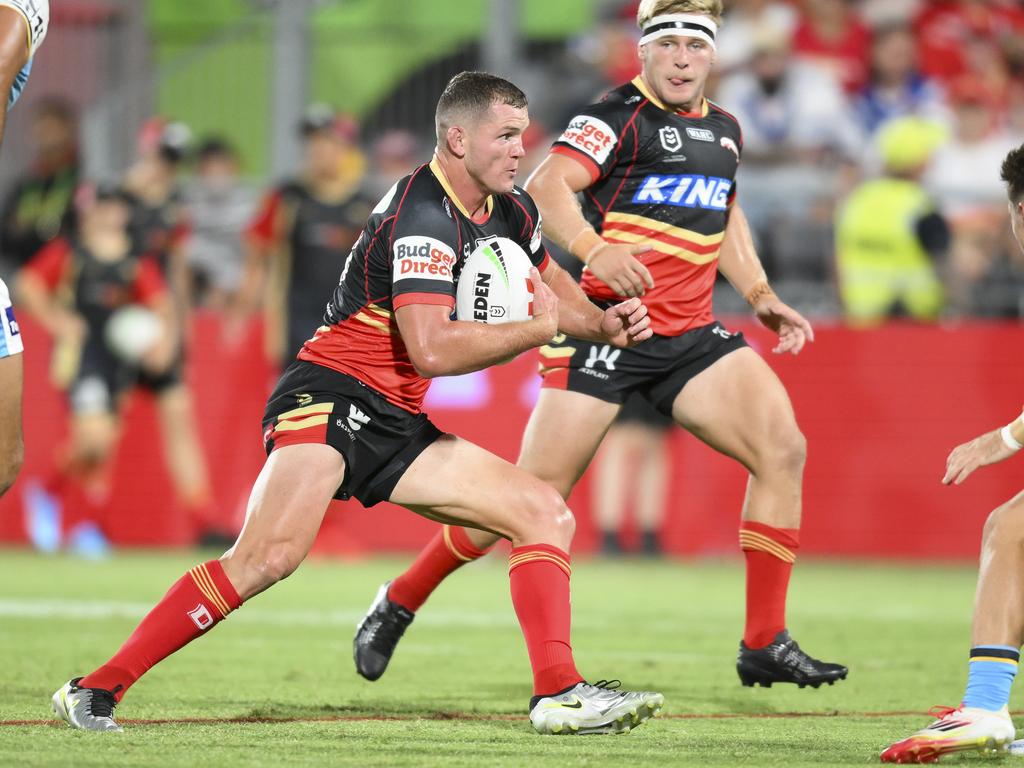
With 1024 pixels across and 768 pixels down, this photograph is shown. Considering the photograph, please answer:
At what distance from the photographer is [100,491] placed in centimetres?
1478

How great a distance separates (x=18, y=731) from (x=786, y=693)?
131 inches

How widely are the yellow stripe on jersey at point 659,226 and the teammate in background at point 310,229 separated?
679 cm

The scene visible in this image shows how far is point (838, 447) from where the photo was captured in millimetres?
14500

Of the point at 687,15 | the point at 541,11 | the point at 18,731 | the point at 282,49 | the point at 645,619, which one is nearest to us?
the point at 18,731

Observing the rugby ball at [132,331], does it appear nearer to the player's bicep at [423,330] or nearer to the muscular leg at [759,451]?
the muscular leg at [759,451]

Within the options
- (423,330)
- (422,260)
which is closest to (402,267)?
(422,260)

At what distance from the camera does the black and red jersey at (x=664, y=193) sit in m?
7.30

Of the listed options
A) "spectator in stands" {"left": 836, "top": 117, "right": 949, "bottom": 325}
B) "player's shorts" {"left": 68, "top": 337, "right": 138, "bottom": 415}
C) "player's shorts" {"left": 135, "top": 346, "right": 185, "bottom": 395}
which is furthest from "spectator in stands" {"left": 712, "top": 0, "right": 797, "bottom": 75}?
"player's shorts" {"left": 68, "top": 337, "right": 138, "bottom": 415}

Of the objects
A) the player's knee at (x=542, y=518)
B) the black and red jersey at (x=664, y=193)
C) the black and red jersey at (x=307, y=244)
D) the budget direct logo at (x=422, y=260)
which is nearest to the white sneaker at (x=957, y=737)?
the player's knee at (x=542, y=518)

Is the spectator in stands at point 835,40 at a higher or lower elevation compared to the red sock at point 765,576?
higher

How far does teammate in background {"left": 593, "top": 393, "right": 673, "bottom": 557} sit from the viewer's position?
14.4m

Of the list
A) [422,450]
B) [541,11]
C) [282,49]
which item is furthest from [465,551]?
[541,11]

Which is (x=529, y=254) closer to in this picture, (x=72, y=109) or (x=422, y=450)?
(x=422, y=450)

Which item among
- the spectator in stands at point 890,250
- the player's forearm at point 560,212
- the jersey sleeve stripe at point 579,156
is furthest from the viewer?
the spectator in stands at point 890,250
